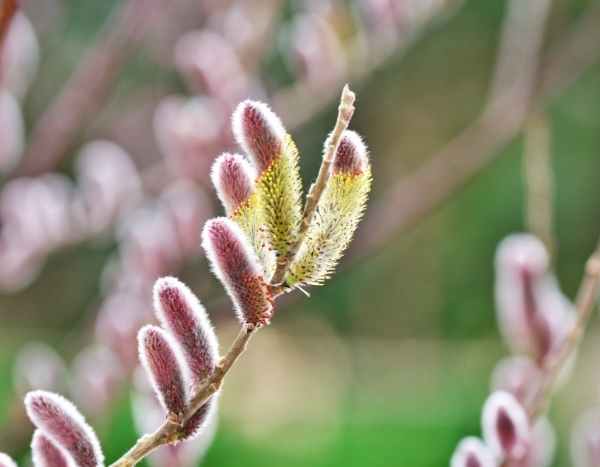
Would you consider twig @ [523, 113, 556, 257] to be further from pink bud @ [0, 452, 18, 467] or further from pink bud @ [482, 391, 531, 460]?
pink bud @ [0, 452, 18, 467]

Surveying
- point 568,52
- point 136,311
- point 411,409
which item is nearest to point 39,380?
point 136,311

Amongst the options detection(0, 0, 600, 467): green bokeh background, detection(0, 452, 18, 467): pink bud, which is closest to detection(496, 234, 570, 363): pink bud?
detection(0, 452, 18, 467): pink bud

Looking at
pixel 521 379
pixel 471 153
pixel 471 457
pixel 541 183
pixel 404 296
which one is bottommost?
pixel 471 457

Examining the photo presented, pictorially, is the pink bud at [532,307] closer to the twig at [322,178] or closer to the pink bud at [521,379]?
the pink bud at [521,379]

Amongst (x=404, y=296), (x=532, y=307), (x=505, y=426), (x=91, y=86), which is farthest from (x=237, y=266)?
(x=404, y=296)

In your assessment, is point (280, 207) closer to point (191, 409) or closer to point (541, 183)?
point (191, 409)
